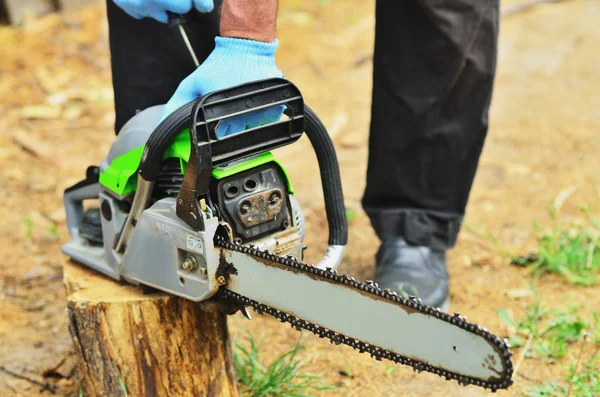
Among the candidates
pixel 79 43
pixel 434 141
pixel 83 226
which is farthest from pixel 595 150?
pixel 79 43

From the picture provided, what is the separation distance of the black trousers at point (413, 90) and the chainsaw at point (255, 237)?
386 millimetres

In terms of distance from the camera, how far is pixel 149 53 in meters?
2.25

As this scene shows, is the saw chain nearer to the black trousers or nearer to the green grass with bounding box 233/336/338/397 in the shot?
the green grass with bounding box 233/336/338/397

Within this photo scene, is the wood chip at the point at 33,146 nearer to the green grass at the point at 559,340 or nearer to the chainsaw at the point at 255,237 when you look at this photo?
the chainsaw at the point at 255,237

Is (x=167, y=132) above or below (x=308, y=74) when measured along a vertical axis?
above

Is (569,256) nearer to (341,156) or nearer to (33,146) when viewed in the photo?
(341,156)

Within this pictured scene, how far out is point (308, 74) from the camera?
5043mm

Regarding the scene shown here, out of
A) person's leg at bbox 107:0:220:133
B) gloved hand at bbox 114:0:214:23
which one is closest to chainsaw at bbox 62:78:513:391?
gloved hand at bbox 114:0:214:23

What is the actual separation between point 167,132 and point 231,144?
0.49ft

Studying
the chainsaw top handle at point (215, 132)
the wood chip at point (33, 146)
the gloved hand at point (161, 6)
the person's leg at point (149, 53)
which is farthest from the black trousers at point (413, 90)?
the wood chip at point (33, 146)

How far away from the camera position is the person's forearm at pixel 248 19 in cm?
178

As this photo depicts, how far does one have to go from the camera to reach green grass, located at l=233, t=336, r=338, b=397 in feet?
7.22

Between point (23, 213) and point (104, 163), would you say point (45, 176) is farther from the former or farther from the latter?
point (104, 163)

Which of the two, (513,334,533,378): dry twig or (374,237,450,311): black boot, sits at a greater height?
(374,237,450,311): black boot
